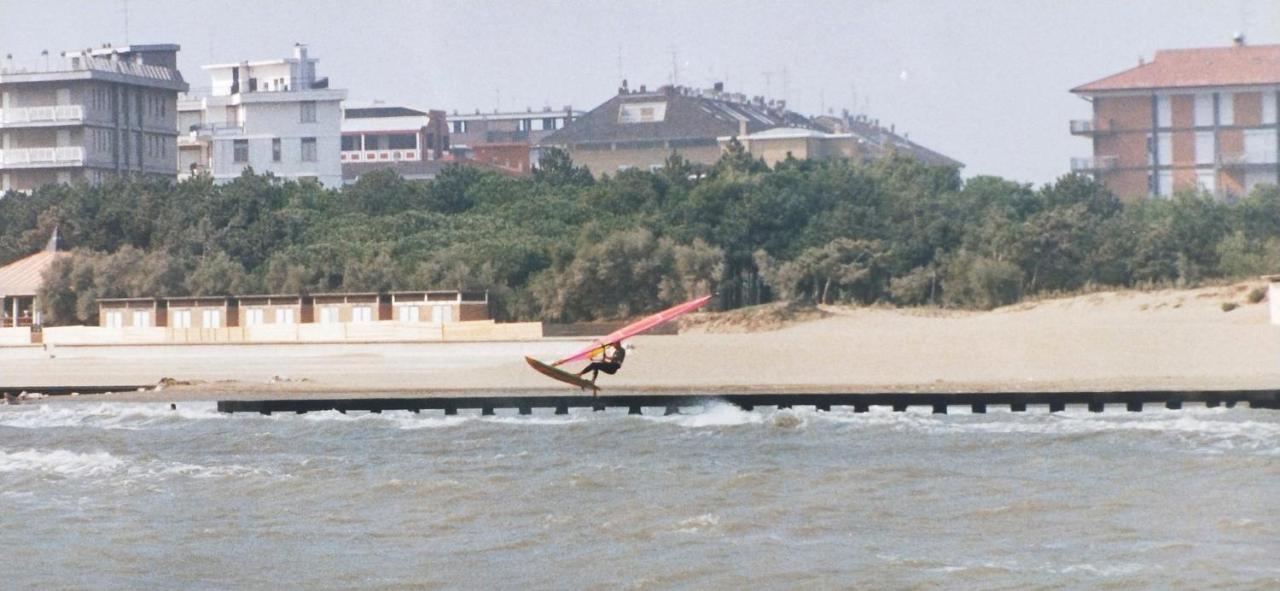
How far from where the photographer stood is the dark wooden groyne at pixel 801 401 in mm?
30625

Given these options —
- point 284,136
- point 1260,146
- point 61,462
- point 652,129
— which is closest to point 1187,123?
point 1260,146

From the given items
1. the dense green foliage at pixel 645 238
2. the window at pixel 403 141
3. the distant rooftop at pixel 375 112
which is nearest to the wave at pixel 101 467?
the dense green foliage at pixel 645 238

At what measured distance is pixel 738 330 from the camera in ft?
157

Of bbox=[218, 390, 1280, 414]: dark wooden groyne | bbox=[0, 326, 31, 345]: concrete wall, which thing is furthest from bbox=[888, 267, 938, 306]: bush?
bbox=[0, 326, 31, 345]: concrete wall

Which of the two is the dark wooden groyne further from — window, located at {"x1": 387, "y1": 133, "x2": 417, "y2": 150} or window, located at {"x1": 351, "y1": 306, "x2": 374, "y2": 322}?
window, located at {"x1": 387, "y1": 133, "x2": 417, "y2": 150}

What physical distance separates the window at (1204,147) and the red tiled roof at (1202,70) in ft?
7.05

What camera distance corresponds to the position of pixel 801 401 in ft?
106

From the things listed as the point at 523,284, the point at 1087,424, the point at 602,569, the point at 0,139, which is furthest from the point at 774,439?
the point at 0,139

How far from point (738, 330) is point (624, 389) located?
11.4 m

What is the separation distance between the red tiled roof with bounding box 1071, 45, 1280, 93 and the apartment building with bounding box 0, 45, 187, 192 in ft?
134

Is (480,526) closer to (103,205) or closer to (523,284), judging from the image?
(523,284)

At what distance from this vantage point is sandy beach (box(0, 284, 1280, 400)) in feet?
122

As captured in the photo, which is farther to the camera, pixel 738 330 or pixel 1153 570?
pixel 738 330

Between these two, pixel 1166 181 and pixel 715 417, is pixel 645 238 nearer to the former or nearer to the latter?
pixel 715 417
